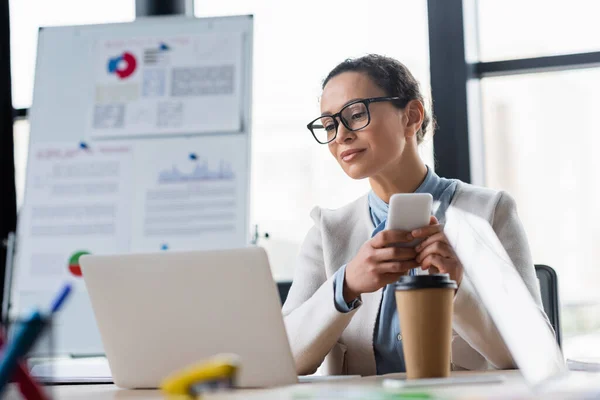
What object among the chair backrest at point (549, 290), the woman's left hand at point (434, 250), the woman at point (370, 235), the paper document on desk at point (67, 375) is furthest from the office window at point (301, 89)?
the woman's left hand at point (434, 250)

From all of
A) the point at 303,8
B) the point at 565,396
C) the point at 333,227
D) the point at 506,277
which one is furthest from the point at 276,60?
A: the point at 565,396

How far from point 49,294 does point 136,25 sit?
1005mm

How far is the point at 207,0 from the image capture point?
295cm

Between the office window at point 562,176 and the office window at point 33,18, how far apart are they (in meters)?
1.66

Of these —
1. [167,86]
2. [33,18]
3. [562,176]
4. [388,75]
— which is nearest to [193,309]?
[388,75]

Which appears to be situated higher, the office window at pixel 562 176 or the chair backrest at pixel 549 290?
the office window at pixel 562 176

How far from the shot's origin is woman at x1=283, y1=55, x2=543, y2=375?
1.42 metres

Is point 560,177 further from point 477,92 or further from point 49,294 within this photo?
point 49,294

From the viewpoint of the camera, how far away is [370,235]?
185 cm

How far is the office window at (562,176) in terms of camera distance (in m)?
2.53

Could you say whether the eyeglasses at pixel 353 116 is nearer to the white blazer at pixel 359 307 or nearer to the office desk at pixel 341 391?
the white blazer at pixel 359 307

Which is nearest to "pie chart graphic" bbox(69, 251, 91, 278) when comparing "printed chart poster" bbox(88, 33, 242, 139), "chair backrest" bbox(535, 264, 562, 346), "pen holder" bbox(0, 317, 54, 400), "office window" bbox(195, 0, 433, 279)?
"printed chart poster" bbox(88, 33, 242, 139)

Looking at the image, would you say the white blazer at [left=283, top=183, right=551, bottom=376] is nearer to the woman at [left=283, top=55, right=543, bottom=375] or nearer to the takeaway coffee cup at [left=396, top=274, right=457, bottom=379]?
the woman at [left=283, top=55, right=543, bottom=375]

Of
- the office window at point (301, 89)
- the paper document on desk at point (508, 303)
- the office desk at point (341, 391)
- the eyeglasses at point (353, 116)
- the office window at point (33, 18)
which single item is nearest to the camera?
the office desk at point (341, 391)
